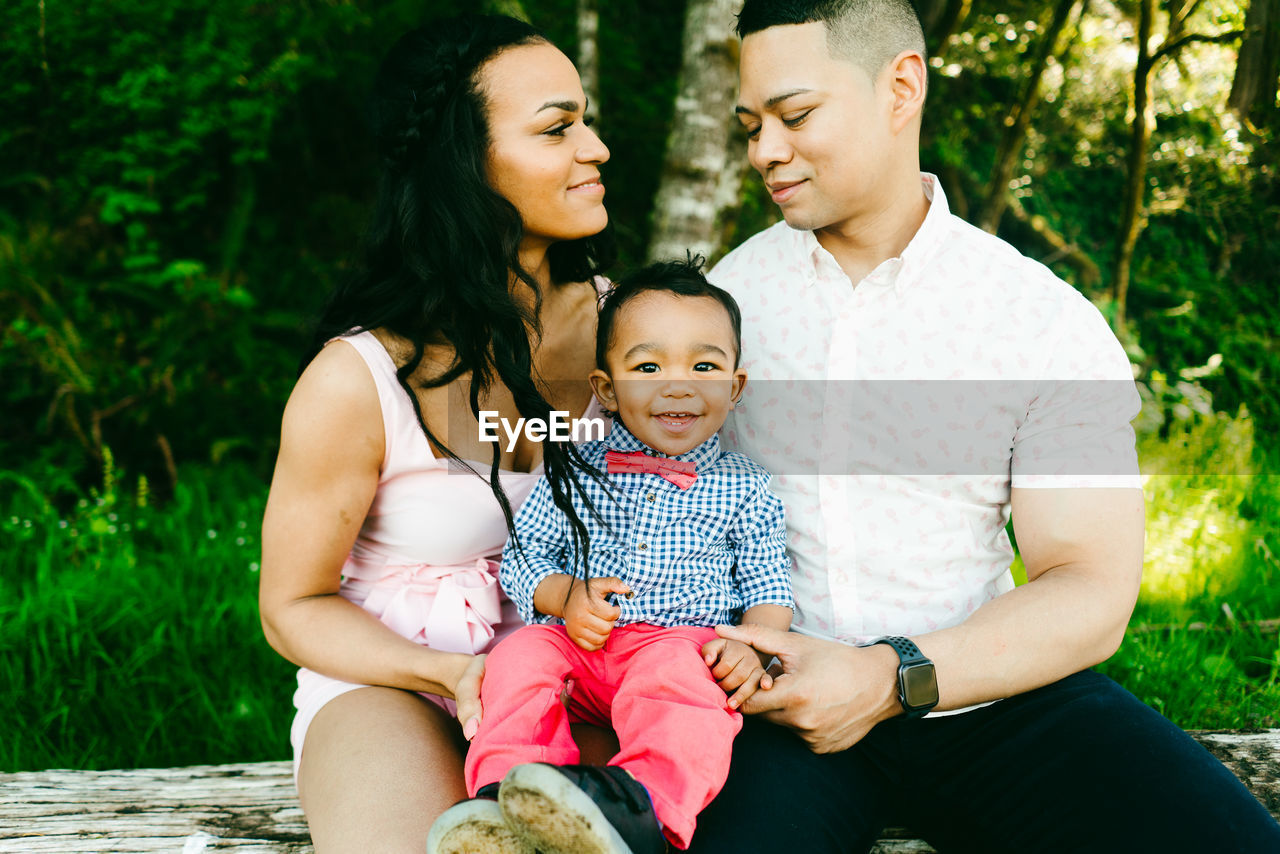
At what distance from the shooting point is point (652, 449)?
2275 mm

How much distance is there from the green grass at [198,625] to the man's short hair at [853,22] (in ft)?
6.93

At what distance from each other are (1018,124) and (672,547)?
18.6 ft

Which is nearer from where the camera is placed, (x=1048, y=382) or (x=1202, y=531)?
(x=1048, y=382)

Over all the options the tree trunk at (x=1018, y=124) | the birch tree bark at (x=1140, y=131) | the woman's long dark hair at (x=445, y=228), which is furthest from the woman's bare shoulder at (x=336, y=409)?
the tree trunk at (x=1018, y=124)

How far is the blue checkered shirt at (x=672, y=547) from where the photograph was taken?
210cm

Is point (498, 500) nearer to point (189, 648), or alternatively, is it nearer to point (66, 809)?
point (66, 809)

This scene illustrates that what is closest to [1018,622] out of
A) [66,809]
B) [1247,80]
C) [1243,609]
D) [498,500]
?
[498,500]

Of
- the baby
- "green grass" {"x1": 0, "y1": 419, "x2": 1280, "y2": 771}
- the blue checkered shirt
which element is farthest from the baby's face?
"green grass" {"x1": 0, "y1": 419, "x2": 1280, "y2": 771}

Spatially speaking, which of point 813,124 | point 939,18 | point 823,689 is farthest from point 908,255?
point 939,18

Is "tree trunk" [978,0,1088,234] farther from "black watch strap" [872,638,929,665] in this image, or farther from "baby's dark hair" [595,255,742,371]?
"black watch strap" [872,638,929,665]

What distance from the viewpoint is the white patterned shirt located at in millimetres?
2166

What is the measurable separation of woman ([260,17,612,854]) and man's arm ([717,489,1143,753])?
70 centimetres

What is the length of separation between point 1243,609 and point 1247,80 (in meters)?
3.28

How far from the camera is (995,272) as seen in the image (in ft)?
7.40
